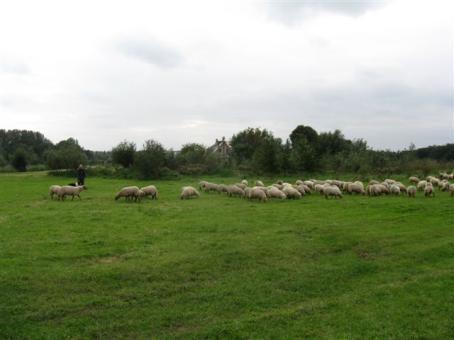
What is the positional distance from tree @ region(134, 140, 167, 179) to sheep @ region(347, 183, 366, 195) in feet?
79.0

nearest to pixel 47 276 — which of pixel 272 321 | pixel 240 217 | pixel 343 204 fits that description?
pixel 272 321

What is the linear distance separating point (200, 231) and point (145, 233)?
1.88 metres

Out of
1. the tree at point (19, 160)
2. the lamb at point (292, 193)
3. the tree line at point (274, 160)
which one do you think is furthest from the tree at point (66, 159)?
the lamb at point (292, 193)

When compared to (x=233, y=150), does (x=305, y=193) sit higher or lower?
lower

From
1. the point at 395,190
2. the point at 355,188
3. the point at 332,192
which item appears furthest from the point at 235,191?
the point at 395,190

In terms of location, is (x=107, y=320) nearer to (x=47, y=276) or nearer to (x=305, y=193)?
(x=47, y=276)

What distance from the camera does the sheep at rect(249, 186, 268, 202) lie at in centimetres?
2177

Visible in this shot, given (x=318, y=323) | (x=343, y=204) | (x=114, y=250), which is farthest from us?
(x=343, y=204)

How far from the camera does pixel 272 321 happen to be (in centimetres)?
666

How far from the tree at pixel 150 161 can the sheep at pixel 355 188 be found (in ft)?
79.0

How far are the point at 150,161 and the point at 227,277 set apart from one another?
115 ft

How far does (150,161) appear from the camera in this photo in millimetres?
42469

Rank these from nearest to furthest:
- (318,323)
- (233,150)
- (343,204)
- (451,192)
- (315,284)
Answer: (318,323), (315,284), (343,204), (451,192), (233,150)

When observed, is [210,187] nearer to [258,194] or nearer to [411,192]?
[258,194]
